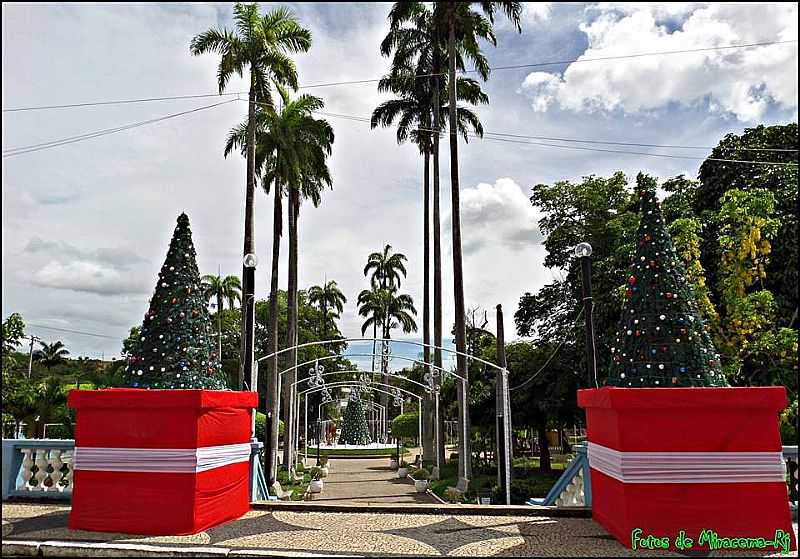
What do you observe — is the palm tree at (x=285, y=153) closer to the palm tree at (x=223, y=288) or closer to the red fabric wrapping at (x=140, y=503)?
the red fabric wrapping at (x=140, y=503)

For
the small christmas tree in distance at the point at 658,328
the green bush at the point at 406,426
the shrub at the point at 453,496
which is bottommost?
the shrub at the point at 453,496

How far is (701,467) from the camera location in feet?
18.7

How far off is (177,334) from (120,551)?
8.50 ft

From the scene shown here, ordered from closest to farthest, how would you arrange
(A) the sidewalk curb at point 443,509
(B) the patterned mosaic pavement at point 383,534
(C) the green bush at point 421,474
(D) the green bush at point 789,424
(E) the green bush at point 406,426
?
(B) the patterned mosaic pavement at point 383,534 < (A) the sidewalk curb at point 443,509 < (D) the green bush at point 789,424 < (C) the green bush at point 421,474 < (E) the green bush at point 406,426

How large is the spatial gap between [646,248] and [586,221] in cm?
1634

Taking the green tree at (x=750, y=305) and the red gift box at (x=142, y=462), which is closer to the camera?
the red gift box at (x=142, y=462)

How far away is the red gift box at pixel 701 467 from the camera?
18.5 ft

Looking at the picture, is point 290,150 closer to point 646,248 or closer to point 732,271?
point 732,271

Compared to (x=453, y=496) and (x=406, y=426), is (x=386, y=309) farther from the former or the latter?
(x=453, y=496)

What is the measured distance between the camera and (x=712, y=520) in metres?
5.65

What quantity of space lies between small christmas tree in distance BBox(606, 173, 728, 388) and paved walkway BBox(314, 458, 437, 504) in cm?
793

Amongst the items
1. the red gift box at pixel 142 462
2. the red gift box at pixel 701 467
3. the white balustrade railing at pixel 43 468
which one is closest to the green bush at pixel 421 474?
the white balustrade railing at pixel 43 468

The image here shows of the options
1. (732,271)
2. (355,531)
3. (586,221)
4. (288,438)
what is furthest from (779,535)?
(288,438)

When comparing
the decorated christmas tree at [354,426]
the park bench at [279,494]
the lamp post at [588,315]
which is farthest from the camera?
the decorated christmas tree at [354,426]
